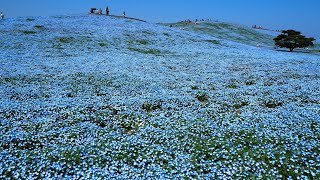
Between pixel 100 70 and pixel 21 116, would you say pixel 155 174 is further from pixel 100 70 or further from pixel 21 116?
pixel 100 70

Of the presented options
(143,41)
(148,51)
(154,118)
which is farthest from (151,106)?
(143,41)

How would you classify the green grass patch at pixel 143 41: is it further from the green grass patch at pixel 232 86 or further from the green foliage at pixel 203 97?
the green foliage at pixel 203 97

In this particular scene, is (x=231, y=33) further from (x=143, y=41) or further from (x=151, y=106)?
(x=151, y=106)

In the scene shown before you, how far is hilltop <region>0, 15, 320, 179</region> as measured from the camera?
370 inches

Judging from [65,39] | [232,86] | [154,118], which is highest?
[65,39]

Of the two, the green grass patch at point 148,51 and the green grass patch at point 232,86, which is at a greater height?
the green grass patch at point 148,51

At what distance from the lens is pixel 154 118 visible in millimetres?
13086

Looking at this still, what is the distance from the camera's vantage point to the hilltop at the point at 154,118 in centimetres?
940

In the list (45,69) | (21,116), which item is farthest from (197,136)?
(45,69)

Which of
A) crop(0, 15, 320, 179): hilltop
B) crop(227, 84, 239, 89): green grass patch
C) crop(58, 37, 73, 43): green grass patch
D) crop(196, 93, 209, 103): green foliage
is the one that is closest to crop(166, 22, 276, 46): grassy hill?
crop(58, 37, 73, 43): green grass patch

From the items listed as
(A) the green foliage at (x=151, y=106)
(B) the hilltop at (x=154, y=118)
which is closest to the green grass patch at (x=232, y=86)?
(B) the hilltop at (x=154, y=118)

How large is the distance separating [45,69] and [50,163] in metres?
14.3

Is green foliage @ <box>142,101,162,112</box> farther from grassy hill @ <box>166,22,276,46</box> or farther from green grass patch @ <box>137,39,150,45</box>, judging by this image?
grassy hill @ <box>166,22,276,46</box>

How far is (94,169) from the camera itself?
9203mm
